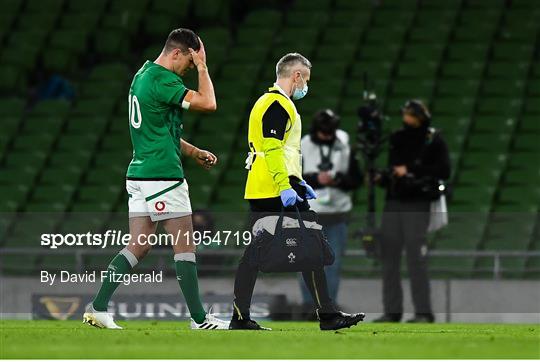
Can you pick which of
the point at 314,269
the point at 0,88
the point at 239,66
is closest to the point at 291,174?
the point at 314,269

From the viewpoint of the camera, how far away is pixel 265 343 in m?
9.20

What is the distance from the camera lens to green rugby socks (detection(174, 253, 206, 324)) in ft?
34.1

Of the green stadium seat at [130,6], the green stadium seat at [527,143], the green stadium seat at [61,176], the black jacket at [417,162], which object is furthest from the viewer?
the green stadium seat at [130,6]

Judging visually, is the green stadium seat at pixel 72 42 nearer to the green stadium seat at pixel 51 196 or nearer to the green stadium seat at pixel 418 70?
the green stadium seat at pixel 51 196

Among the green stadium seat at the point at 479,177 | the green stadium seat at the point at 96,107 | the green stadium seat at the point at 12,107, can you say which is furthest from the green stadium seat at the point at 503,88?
the green stadium seat at the point at 12,107

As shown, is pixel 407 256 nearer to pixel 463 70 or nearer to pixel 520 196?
pixel 520 196

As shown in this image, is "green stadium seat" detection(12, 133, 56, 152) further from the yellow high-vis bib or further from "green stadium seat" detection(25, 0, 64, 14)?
the yellow high-vis bib

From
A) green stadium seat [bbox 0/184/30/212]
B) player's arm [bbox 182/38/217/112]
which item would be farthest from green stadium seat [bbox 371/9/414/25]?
player's arm [bbox 182/38/217/112]

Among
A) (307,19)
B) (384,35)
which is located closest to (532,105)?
(384,35)

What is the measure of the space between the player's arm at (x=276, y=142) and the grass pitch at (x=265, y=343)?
99 centimetres

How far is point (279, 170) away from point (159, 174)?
0.79m

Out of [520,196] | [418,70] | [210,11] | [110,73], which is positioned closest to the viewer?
[520,196]

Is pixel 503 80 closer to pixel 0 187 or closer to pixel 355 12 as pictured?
pixel 355 12

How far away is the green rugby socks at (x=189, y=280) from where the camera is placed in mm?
10383
